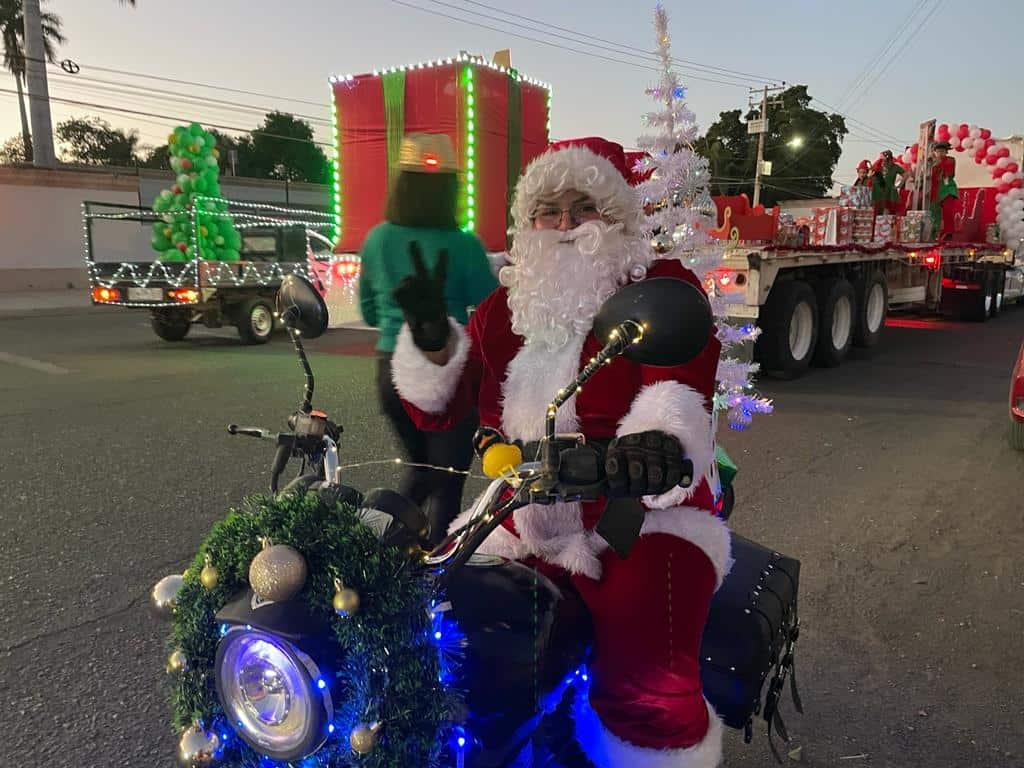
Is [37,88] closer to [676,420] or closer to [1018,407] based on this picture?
[1018,407]

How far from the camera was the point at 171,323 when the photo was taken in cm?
1141

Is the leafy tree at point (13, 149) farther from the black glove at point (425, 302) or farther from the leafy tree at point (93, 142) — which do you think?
the black glove at point (425, 302)

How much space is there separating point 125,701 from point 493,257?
2.39 metres

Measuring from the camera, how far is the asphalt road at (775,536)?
2568 millimetres

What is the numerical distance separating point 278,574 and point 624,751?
2.87 feet

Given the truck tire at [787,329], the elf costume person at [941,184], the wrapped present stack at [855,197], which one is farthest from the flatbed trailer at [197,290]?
the elf costume person at [941,184]

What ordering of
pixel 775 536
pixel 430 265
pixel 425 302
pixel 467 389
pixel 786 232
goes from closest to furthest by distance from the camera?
pixel 425 302 → pixel 467 389 → pixel 430 265 → pixel 775 536 → pixel 786 232

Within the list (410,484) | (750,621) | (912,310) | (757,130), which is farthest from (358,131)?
(757,130)

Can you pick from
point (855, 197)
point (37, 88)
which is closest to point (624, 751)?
point (855, 197)

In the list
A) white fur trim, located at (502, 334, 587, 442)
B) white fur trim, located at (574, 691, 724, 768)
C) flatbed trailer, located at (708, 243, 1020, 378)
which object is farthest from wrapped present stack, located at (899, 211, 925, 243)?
white fur trim, located at (574, 691, 724, 768)

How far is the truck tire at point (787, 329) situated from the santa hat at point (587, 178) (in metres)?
6.46

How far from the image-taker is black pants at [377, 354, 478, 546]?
3.20m

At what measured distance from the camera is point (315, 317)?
1.76 m

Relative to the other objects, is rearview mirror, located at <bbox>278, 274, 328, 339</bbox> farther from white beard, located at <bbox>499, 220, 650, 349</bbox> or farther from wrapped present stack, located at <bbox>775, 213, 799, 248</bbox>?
wrapped present stack, located at <bbox>775, 213, 799, 248</bbox>
